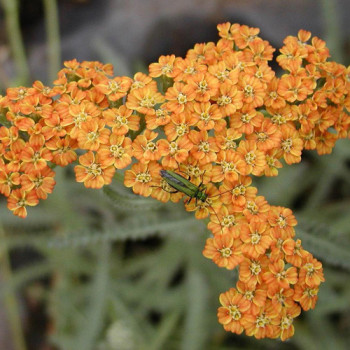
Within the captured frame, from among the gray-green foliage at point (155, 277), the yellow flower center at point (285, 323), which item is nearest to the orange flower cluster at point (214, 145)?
the yellow flower center at point (285, 323)

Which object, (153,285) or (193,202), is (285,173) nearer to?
(153,285)

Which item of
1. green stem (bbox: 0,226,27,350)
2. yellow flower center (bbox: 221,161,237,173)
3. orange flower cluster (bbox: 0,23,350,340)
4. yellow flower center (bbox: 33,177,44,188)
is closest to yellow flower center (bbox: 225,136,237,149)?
orange flower cluster (bbox: 0,23,350,340)

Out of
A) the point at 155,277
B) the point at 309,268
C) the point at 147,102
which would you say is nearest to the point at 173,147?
the point at 147,102

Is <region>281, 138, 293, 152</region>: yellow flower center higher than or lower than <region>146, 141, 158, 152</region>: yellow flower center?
lower

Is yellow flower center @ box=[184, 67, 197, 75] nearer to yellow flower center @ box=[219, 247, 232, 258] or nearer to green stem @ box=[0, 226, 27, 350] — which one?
yellow flower center @ box=[219, 247, 232, 258]

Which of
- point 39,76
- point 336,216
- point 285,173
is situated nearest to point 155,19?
point 39,76

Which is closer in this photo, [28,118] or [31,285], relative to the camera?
[28,118]
